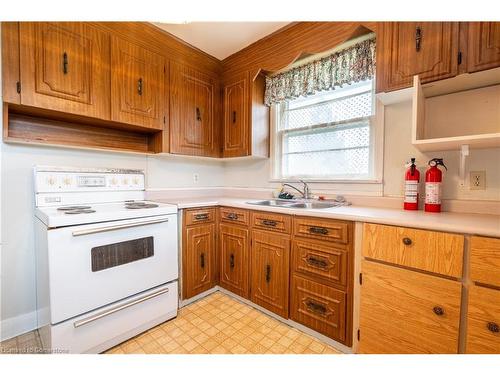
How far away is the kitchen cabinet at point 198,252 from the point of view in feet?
6.14

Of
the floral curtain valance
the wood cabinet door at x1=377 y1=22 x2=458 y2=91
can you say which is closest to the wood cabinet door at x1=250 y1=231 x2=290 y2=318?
the wood cabinet door at x1=377 y1=22 x2=458 y2=91

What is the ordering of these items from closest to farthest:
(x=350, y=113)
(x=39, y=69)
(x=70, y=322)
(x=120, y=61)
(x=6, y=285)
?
1. (x=70, y=322)
2. (x=39, y=69)
3. (x=6, y=285)
4. (x=120, y=61)
5. (x=350, y=113)

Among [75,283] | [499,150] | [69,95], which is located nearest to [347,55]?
[499,150]

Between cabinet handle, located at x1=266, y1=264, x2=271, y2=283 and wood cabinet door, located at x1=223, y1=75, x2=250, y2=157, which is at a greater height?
wood cabinet door, located at x1=223, y1=75, x2=250, y2=157

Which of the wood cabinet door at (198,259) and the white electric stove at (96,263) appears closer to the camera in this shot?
the white electric stove at (96,263)

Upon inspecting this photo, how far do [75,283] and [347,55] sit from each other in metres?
2.46

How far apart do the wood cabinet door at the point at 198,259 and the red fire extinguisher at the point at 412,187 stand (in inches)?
61.3

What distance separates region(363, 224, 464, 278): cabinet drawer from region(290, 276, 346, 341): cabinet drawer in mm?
381

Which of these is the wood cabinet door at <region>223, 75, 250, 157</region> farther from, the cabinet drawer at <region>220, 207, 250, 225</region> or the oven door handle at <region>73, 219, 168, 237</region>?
the oven door handle at <region>73, 219, 168, 237</region>

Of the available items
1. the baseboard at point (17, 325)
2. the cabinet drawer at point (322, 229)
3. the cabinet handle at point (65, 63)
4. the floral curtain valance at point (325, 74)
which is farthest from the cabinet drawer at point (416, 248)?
the baseboard at point (17, 325)

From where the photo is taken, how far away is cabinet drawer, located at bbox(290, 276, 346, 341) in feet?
4.45

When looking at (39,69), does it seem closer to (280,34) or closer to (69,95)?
(69,95)

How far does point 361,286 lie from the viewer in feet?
4.11

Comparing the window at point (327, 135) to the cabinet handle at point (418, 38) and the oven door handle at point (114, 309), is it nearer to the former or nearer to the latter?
the cabinet handle at point (418, 38)
